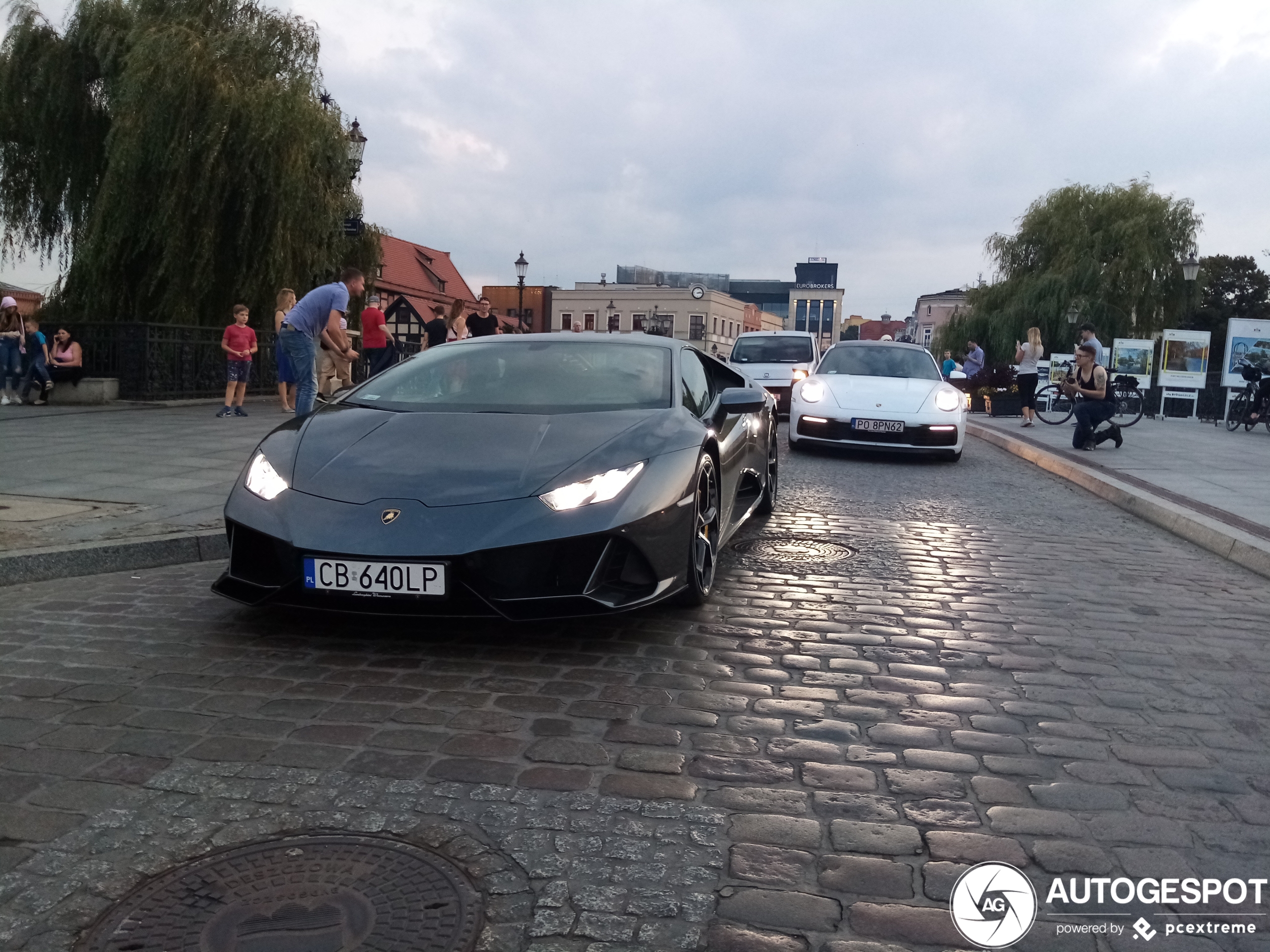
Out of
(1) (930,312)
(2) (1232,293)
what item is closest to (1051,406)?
(2) (1232,293)

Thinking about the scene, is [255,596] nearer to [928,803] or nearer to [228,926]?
[228,926]

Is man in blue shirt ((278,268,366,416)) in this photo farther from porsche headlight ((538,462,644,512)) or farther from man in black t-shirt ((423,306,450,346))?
porsche headlight ((538,462,644,512))

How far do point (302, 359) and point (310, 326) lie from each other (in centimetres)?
37

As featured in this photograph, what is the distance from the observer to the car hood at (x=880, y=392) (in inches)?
456

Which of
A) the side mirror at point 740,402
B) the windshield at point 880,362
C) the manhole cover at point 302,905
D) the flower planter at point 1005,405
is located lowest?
the manhole cover at point 302,905

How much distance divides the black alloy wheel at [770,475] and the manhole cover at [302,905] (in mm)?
5051

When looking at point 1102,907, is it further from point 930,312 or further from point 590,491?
point 930,312

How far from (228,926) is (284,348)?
9.79 m

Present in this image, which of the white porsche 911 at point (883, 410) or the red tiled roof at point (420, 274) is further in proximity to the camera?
the red tiled roof at point (420, 274)

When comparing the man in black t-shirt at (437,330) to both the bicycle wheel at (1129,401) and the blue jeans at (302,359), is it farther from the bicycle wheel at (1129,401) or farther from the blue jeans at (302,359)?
the bicycle wheel at (1129,401)

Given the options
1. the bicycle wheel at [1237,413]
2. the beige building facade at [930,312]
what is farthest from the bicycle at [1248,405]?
the beige building facade at [930,312]

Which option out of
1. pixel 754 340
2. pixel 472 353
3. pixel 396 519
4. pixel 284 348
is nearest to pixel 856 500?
pixel 472 353

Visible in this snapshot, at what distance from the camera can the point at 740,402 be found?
5.57m

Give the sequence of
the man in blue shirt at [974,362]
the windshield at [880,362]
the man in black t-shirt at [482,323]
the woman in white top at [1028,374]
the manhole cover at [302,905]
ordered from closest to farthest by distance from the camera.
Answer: the manhole cover at [302,905] → the windshield at [880,362] → the man in black t-shirt at [482,323] → the woman in white top at [1028,374] → the man in blue shirt at [974,362]
